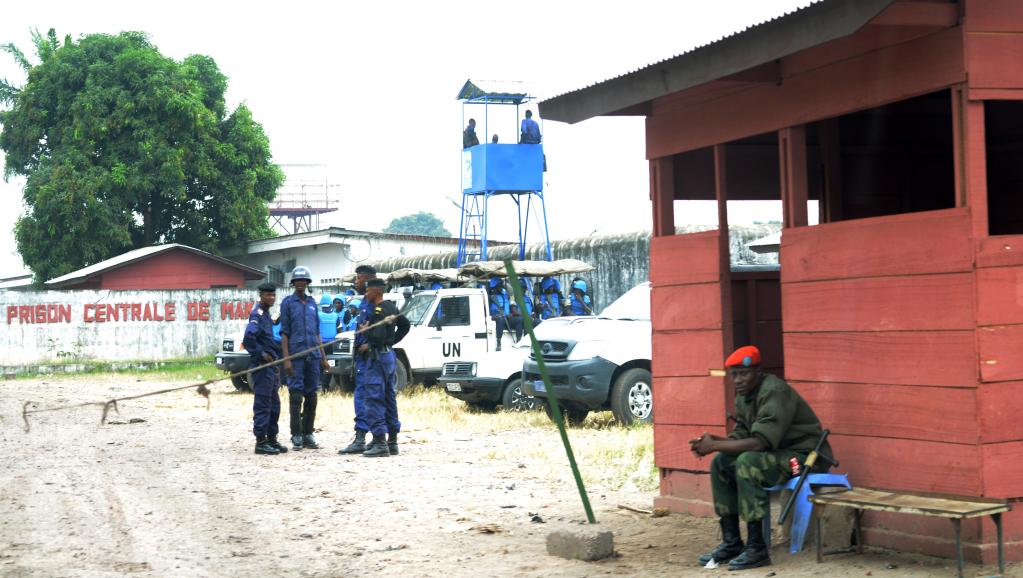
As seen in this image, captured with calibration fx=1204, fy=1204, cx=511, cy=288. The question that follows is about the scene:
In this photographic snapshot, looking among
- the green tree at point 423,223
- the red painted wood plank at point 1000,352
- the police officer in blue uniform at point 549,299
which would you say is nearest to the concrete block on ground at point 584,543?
the red painted wood plank at point 1000,352

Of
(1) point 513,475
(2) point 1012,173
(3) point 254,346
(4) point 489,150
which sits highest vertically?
(4) point 489,150

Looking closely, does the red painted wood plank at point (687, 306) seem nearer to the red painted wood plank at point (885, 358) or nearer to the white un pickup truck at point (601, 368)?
the red painted wood plank at point (885, 358)

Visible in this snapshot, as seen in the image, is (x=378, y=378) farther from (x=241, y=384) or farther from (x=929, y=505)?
(x=241, y=384)

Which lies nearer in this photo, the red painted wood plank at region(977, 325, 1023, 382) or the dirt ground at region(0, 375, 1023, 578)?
the red painted wood plank at region(977, 325, 1023, 382)

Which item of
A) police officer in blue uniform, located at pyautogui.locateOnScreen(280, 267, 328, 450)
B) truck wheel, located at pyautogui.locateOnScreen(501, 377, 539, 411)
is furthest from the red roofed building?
police officer in blue uniform, located at pyautogui.locateOnScreen(280, 267, 328, 450)

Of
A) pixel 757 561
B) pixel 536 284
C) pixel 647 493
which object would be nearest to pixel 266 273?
pixel 536 284

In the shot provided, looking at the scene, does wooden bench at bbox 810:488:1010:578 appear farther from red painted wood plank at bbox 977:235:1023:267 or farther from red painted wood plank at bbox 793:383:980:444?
red painted wood plank at bbox 977:235:1023:267

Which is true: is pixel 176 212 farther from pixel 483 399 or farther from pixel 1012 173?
pixel 1012 173

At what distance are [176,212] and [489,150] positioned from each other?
2015cm

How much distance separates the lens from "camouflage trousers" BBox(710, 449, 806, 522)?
695 centimetres

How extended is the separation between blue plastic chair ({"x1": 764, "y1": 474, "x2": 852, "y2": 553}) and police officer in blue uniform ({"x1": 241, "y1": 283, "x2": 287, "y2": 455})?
7.57 meters

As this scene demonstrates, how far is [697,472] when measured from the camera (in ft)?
28.5

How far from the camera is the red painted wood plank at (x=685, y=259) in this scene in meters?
8.45

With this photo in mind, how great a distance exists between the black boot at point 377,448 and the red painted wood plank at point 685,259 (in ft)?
17.1
